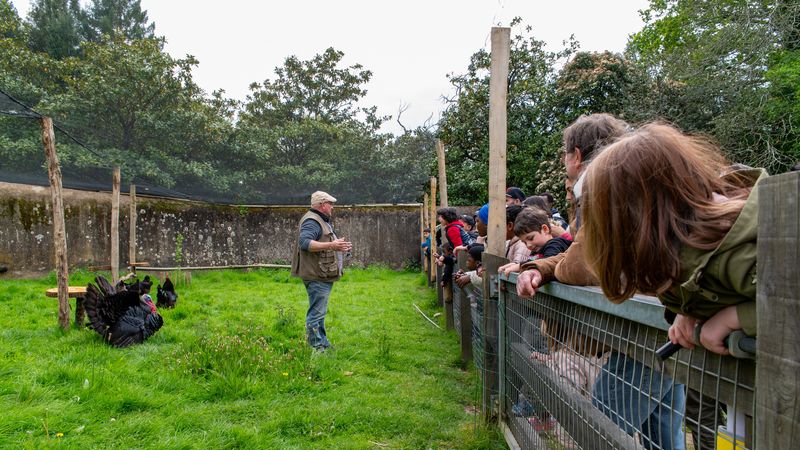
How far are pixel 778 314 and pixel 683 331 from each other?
0.26 metres

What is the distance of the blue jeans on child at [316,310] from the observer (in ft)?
18.4

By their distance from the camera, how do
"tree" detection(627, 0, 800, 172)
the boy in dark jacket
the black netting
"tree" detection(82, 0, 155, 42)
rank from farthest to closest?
"tree" detection(82, 0, 155, 42)
the black netting
"tree" detection(627, 0, 800, 172)
the boy in dark jacket

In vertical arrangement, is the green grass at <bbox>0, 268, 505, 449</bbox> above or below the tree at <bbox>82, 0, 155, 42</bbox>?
below

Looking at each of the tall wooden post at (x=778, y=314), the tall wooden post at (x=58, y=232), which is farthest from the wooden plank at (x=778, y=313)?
the tall wooden post at (x=58, y=232)

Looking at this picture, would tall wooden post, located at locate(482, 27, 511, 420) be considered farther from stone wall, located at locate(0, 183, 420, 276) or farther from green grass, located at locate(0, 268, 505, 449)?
stone wall, located at locate(0, 183, 420, 276)

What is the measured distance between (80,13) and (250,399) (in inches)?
1022

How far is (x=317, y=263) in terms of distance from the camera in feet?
18.3

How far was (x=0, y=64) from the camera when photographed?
1733 cm

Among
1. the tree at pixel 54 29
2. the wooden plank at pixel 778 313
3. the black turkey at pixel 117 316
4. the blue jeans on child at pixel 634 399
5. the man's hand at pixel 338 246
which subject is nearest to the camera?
the wooden plank at pixel 778 313

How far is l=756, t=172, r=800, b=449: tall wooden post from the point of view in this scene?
2.51 feet

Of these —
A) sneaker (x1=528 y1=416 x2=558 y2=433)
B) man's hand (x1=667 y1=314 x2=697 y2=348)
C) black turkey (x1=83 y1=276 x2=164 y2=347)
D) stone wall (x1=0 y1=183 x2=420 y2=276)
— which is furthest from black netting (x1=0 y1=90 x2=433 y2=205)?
man's hand (x1=667 y1=314 x2=697 y2=348)

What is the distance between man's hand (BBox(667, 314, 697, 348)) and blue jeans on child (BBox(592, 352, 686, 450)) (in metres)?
0.36

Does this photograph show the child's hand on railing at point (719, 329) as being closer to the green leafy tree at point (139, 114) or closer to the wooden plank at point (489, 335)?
the wooden plank at point (489, 335)

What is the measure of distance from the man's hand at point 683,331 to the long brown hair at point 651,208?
0.07 metres
